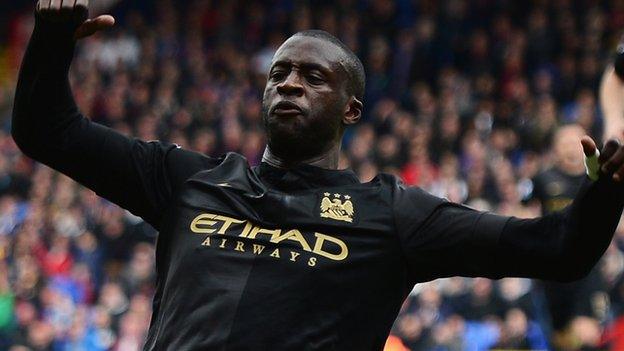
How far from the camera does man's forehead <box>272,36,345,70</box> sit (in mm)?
4188

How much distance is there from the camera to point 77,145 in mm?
4000

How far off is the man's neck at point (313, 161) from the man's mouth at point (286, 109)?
0.55 feet

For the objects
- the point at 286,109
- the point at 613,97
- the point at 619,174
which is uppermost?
the point at 619,174

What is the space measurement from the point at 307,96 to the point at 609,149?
1.10 m

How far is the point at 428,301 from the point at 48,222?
6.36 meters

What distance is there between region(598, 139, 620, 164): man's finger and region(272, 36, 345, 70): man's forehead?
3.60 ft

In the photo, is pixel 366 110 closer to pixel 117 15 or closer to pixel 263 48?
pixel 263 48

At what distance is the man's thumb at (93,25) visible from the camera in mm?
3805

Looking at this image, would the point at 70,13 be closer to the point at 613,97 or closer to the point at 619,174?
the point at 619,174

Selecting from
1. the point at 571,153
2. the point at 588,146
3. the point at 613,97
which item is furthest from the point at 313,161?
the point at 571,153

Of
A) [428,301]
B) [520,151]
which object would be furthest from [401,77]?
[428,301]

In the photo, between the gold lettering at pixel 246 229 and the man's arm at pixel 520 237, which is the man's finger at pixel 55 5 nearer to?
the gold lettering at pixel 246 229

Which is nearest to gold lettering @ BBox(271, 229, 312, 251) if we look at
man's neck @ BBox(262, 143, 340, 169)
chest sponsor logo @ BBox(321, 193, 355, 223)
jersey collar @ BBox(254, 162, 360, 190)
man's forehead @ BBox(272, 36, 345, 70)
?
chest sponsor logo @ BBox(321, 193, 355, 223)

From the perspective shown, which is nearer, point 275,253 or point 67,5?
point 67,5
